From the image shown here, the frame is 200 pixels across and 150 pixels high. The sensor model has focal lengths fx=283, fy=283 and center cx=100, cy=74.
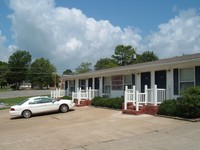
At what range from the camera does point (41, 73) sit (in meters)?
101

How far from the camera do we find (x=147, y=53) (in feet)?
243

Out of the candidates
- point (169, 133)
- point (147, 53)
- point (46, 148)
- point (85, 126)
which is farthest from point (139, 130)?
point (147, 53)

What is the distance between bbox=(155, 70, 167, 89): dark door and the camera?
17.9 meters

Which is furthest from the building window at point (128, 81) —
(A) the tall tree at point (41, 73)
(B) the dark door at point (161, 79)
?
(A) the tall tree at point (41, 73)

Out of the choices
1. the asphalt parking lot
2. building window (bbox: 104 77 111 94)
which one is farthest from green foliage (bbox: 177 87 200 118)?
building window (bbox: 104 77 111 94)

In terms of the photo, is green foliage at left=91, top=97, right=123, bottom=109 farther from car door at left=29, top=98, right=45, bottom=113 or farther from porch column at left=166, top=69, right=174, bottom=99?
car door at left=29, top=98, right=45, bottom=113

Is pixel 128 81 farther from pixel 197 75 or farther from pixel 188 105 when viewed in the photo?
pixel 188 105

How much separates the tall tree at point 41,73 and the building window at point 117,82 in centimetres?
7833

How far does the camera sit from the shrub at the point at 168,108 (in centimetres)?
1448

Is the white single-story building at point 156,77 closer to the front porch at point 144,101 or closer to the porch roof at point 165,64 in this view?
the porch roof at point 165,64

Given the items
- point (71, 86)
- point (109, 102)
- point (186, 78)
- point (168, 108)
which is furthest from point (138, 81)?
point (71, 86)

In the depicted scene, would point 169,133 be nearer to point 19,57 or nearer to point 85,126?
point 85,126

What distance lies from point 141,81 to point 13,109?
370 inches

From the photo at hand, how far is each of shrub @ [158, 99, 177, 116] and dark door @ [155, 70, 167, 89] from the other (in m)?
2.82
